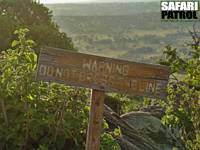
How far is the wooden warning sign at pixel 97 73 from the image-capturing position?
17.8 ft

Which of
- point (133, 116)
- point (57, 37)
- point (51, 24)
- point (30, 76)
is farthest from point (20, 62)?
point (51, 24)

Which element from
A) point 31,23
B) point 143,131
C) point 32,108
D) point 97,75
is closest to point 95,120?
point 97,75

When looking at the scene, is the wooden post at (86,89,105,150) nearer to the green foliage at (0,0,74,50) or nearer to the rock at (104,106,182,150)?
the rock at (104,106,182,150)

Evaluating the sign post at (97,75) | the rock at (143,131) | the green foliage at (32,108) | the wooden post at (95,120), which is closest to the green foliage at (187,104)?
the rock at (143,131)

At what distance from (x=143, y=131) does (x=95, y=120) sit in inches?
222

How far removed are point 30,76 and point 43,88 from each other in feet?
1.52

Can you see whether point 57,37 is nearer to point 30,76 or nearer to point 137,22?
point 30,76

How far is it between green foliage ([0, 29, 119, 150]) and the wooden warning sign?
1216mm

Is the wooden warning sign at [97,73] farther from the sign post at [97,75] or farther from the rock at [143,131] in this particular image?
the rock at [143,131]

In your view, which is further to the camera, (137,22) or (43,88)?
(137,22)

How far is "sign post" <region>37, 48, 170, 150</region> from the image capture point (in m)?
5.43

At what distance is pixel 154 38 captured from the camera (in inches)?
4469

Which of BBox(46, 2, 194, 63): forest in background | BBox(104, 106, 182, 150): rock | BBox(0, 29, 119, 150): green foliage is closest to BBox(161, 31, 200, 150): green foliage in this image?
BBox(104, 106, 182, 150): rock

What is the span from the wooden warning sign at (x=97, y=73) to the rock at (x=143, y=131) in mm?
3845
